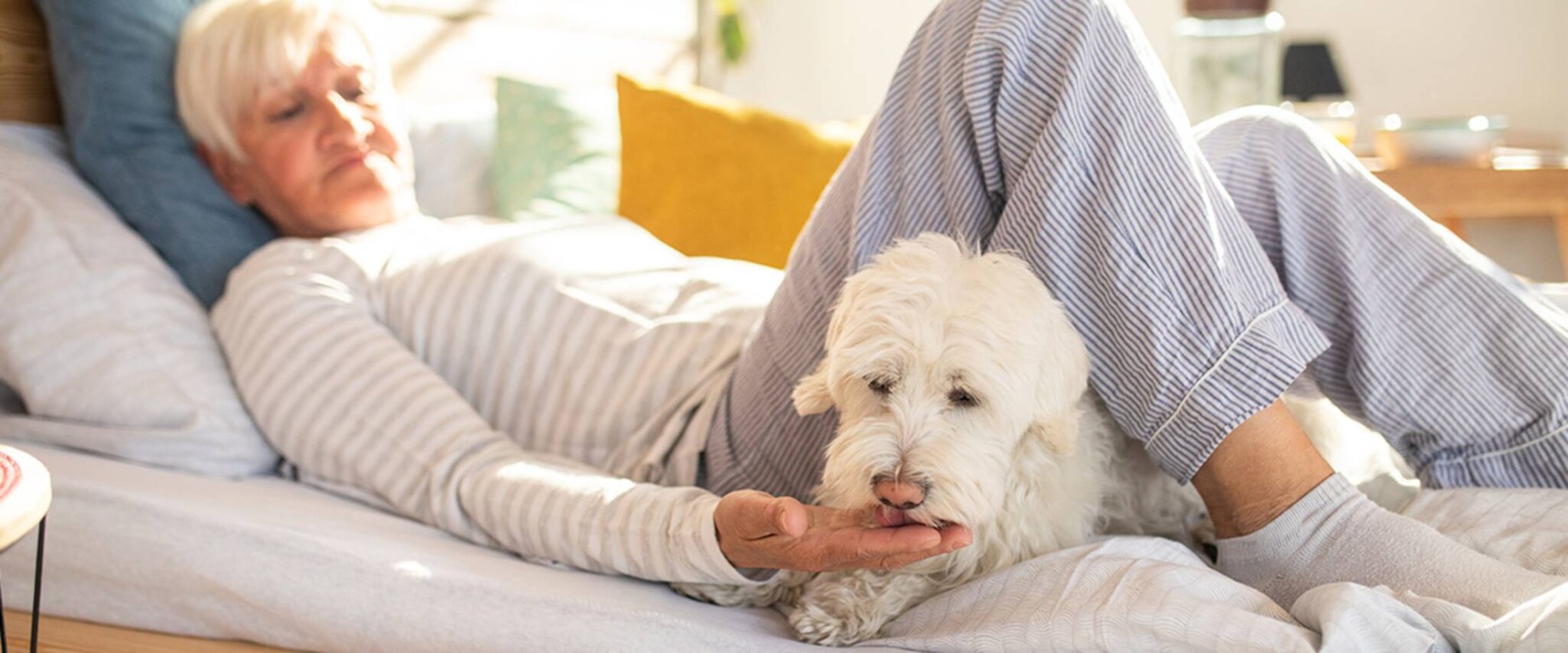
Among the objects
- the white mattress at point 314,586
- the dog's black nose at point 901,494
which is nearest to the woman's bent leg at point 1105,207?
the dog's black nose at point 901,494

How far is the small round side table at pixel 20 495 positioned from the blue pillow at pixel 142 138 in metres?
0.91

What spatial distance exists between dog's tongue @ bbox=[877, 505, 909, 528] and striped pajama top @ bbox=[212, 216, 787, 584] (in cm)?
28

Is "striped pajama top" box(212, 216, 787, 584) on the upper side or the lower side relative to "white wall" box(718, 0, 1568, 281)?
upper

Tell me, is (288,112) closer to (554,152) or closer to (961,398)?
(554,152)

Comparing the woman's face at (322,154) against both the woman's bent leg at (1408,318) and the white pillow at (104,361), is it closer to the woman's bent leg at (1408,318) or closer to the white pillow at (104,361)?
the white pillow at (104,361)

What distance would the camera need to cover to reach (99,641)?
122 cm

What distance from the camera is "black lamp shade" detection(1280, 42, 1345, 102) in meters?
3.58

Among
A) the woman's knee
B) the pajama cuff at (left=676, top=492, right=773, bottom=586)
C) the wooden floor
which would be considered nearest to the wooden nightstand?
the woman's knee

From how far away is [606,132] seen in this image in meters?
2.18

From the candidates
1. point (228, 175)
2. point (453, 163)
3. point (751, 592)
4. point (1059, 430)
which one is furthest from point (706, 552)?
point (453, 163)

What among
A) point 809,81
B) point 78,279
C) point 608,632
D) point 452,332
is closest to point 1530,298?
point 608,632

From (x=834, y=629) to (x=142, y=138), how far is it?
120 centimetres

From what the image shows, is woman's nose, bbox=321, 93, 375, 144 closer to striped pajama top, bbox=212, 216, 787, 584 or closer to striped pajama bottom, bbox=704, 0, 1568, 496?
striped pajama top, bbox=212, 216, 787, 584

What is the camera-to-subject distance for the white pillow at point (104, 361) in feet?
4.77
